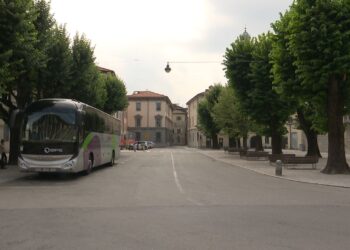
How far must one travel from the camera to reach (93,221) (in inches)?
408

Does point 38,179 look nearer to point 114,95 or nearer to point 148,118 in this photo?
point 114,95

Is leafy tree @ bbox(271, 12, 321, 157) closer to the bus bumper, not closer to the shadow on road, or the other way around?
the shadow on road

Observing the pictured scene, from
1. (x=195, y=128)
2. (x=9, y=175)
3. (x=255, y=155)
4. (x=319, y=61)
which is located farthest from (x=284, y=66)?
(x=195, y=128)

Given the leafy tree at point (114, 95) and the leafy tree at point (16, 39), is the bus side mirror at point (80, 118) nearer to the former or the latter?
the leafy tree at point (16, 39)

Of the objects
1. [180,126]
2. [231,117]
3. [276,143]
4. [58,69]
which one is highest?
[180,126]

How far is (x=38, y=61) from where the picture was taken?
23.3 m

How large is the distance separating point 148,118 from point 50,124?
10756cm

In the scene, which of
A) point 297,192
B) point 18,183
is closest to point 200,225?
point 297,192

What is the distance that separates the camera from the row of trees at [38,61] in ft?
65.4

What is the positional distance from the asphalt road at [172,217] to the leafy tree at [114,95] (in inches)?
1322

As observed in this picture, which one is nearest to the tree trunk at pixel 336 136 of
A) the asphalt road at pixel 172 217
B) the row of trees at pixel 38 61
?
the asphalt road at pixel 172 217

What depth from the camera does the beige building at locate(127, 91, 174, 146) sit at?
127500 mm

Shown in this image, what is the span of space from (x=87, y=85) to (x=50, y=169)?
41.7 feet

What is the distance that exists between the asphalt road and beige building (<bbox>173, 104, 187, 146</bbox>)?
14524 centimetres
